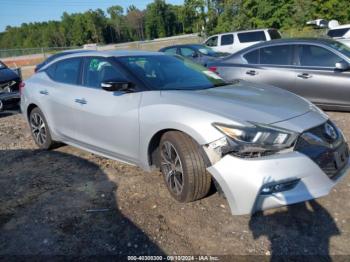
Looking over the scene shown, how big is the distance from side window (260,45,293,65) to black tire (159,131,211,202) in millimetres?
4162

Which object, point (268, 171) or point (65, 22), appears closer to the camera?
point (268, 171)

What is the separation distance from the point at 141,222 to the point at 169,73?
5.85 feet

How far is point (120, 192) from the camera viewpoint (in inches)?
155

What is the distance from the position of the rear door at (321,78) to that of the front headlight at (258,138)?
144 inches

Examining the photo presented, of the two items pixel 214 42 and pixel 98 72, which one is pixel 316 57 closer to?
pixel 98 72

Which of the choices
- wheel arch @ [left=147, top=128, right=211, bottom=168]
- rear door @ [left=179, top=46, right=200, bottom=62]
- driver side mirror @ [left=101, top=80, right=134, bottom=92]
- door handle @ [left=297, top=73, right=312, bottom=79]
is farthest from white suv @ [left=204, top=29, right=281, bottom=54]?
wheel arch @ [left=147, top=128, right=211, bottom=168]

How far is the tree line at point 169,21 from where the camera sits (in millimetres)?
32875

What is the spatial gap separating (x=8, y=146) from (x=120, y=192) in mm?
3097

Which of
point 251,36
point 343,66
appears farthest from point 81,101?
point 251,36

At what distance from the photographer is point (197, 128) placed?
3.14 meters

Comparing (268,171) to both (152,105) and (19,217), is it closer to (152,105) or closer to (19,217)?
(152,105)

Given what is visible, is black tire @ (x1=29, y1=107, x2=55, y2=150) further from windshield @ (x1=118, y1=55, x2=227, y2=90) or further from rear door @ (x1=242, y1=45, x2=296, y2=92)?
rear door @ (x1=242, y1=45, x2=296, y2=92)

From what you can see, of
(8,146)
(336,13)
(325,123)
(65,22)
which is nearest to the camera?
(325,123)

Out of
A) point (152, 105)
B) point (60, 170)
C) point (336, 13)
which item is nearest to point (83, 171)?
point (60, 170)
